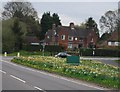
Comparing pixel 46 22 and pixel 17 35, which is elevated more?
pixel 46 22

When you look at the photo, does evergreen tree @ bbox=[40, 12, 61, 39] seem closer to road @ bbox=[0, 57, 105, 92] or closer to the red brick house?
the red brick house

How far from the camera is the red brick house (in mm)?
112688

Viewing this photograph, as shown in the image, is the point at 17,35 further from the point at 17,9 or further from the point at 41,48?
the point at 17,9

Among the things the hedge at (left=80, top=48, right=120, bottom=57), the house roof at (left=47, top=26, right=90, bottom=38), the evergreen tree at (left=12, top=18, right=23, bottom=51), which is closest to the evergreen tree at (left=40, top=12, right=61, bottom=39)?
the house roof at (left=47, top=26, right=90, bottom=38)

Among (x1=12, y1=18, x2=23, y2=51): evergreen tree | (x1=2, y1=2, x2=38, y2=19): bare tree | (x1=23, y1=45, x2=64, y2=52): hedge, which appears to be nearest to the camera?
(x1=12, y1=18, x2=23, y2=51): evergreen tree

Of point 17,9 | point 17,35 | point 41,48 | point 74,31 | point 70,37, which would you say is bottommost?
point 41,48

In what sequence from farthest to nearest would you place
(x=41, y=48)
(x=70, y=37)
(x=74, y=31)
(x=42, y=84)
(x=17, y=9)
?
(x=74, y=31) < (x=70, y=37) < (x=17, y=9) < (x=41, y=48) < (x=42, y=84)

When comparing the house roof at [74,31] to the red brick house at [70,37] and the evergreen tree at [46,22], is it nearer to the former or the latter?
the red brick house at [70,37]

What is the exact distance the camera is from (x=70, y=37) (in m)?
114

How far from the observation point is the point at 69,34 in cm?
11450

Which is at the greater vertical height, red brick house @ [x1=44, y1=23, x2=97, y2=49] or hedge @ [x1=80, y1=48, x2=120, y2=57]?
red brick house @ [x1=44, y1=23, x2=97, y2=49]

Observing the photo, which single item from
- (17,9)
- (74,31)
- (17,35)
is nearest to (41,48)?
(17,35)

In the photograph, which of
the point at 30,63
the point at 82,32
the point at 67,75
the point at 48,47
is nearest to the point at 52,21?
the point at 82,32

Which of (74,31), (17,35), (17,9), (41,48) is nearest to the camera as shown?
(17,35)
